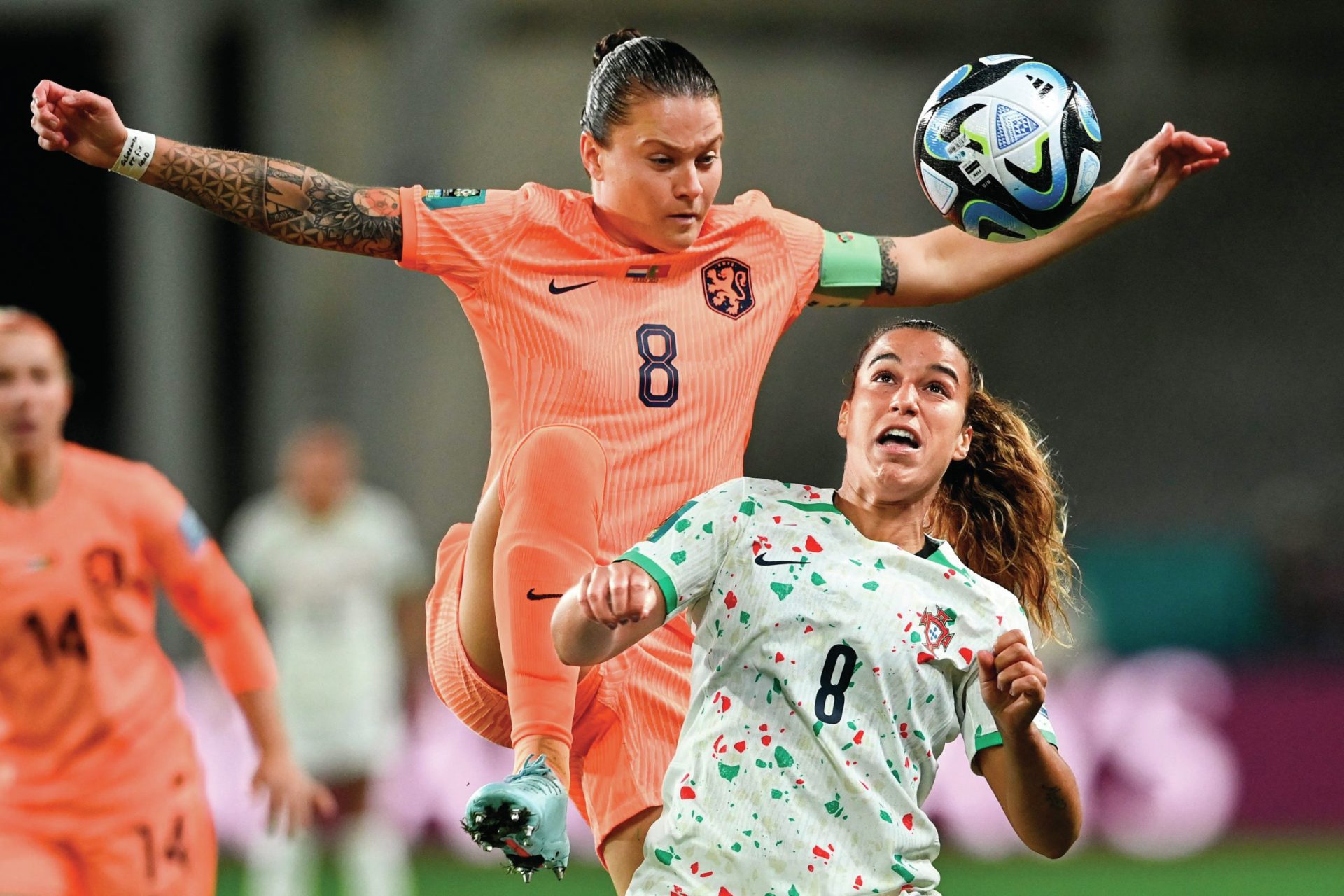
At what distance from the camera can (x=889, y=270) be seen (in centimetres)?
379

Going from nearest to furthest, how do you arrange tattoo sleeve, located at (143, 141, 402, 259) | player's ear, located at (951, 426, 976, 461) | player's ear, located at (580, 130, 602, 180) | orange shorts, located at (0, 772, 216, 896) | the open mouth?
the open mouth < player's ear, located at (951, 426, 976, 461) < tattoo sleeve, located at (143, 141, 402, 259) < player's ear, located at (580, 130, 602, 180) < orange shorts, located at (0, 772, 216, 896)

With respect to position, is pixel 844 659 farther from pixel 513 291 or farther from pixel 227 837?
pixel 227 837

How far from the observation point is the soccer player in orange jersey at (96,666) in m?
4.19

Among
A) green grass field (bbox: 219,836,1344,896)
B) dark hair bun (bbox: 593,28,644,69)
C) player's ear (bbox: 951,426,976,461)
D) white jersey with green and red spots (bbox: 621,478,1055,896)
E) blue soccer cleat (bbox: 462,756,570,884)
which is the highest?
dark hair bun (bbox: 593,28,644,69)

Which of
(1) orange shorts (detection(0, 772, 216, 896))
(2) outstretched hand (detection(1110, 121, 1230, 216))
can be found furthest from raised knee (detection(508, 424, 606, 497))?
(1) orange shorts (detection(0, 772, 216, 896))

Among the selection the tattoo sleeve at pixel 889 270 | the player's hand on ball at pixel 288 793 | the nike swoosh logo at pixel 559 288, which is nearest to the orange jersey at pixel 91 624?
the player's hand on ball at pixel 288 793

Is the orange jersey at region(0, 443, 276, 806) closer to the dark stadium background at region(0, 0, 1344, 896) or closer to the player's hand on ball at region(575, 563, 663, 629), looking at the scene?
the player's hand on ball at region(575, 563, 663, 629)

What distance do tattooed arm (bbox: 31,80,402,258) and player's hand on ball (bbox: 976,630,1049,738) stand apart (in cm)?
144

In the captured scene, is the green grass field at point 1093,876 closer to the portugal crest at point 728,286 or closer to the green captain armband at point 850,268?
the green captain armband at point 850,268

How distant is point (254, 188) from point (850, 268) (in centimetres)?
119

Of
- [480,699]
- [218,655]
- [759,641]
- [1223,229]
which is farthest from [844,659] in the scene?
[1223,229]

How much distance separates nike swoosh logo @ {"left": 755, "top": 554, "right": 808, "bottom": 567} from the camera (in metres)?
2.98

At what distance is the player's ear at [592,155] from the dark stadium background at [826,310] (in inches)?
248

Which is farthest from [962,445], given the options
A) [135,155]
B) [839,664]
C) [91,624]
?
[91,624]
